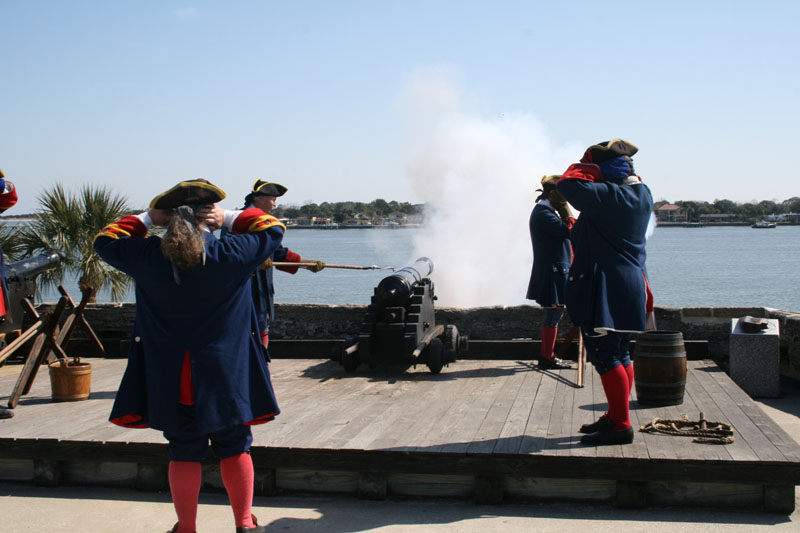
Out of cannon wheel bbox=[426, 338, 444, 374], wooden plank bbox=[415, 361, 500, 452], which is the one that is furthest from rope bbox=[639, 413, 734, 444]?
cannon wheel bbox=[426, 338, 444, 374]

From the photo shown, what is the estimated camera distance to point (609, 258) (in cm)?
503

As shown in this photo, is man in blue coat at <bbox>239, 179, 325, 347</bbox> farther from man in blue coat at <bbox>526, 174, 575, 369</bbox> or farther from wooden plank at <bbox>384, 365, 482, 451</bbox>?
man in blue coat at <bbox>526, 174, 575, 369</bbox>

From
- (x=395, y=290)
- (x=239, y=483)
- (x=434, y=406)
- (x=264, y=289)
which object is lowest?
(x=434, y=406)

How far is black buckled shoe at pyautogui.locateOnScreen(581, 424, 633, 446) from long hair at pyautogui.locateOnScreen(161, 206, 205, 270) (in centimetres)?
252

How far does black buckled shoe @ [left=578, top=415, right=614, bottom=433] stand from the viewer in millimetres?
4934

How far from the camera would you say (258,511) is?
15.6 ft

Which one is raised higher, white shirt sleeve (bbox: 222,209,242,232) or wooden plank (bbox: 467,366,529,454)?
white shirt sleeve (bbox: 222,209,242,232)

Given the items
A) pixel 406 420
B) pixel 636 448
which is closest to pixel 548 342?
pixel 406 420

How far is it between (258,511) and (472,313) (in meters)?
4.61

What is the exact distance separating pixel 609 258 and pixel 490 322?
399 centimetres

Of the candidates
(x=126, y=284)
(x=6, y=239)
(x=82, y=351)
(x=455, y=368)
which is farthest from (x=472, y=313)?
(x=6, y=239)

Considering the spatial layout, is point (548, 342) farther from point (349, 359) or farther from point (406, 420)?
point (406, 420)

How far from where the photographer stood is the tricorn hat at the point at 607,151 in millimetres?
5109

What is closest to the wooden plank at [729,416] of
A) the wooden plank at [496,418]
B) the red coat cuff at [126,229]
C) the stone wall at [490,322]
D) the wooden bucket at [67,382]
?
the stone wall at [490,322]
